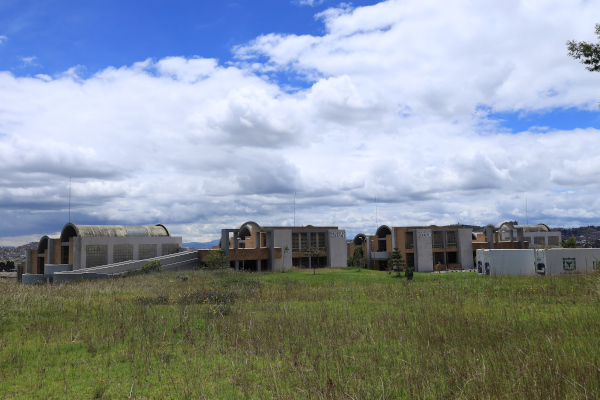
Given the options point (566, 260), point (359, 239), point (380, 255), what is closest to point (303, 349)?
point (566, 260)

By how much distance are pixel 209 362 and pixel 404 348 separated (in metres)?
4.26

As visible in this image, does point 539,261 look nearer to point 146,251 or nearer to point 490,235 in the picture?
point 490,235

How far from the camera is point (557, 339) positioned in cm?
802

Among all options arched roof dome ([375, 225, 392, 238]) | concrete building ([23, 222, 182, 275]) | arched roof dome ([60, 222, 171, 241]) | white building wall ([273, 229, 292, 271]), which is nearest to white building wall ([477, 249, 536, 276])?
arched roof dome ([375, 225, 392, 238])

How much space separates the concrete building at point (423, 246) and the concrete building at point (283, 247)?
7507 mm

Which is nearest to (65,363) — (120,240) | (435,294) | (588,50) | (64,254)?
(435,294)

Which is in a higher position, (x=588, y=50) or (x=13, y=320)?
(x=588, y=50)

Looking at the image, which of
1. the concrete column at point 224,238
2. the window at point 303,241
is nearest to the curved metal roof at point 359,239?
the window at point 303,241

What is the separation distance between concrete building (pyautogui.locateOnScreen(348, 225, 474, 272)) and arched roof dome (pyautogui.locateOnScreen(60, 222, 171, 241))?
3431cm

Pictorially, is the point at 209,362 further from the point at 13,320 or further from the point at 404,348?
the point at 13,320

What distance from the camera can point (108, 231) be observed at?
47.0 metres

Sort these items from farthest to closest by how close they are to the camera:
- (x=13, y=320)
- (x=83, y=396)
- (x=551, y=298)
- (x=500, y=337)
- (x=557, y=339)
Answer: (x=551, y=298)
(x=13, y=320)
(x=500, y=337)
(x=557, y=339)
(x=83, y=396)

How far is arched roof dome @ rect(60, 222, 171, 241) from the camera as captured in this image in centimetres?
4484

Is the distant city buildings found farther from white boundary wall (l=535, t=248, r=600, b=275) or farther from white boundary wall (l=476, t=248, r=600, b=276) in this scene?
white boundary wall (l=535, t=248, r=600, b=275)
